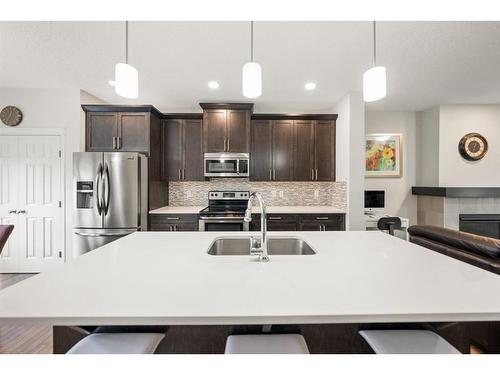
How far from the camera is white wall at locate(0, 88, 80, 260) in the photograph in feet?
11.9

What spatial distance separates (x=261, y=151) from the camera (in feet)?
13.8

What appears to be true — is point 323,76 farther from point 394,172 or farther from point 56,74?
point 56,74

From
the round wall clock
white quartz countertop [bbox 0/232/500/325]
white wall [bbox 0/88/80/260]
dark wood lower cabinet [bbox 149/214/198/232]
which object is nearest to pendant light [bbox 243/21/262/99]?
white quartz countertop [bbox 0/232/500/325]

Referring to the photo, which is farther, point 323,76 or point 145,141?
point 145,141

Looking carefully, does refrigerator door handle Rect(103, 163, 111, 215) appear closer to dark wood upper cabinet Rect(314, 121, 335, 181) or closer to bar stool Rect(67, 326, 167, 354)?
bar stool Rect(67, 326, 167, 354)

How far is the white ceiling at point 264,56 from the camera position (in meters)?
2.22

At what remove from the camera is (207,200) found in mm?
4422

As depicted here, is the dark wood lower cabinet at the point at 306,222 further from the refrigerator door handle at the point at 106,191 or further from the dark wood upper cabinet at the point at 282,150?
the refrigerator door handle at the point at 106,191

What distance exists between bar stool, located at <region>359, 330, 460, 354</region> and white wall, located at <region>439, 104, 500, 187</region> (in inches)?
164

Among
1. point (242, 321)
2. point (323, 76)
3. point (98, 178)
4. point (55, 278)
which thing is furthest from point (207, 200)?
point (242, 321)

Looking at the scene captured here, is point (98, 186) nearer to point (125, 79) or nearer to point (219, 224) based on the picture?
point (219, 224)

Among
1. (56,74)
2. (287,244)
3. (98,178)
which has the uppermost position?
(56,74)

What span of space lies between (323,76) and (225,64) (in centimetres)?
118

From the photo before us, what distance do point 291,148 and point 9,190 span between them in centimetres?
404
